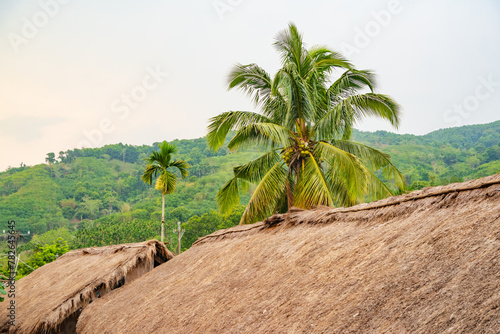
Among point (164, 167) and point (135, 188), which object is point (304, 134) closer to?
point (164, 167)

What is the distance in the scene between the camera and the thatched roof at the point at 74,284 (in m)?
6.19

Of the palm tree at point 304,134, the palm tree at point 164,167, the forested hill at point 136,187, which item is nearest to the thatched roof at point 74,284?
the palm tree at point 304,134

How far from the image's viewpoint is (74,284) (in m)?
7.12

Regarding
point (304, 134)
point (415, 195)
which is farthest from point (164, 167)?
point (415, 195)

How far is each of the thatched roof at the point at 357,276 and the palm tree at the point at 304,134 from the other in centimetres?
320

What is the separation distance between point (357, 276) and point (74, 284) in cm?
585

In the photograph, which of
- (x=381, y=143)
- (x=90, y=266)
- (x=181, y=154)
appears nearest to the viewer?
(x=90, y=266)

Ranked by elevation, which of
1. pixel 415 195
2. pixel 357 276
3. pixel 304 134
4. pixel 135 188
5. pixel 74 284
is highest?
pixel 135 188

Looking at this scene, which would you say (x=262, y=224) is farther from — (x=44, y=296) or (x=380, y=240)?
(x=44, y=296)

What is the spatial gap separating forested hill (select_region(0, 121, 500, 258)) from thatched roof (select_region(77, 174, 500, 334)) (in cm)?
2783

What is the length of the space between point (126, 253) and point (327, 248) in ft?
16.6

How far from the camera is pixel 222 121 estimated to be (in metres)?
9.16

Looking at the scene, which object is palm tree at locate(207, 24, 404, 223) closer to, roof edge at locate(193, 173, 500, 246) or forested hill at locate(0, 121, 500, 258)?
roof edge at locate(193, 173, 500, 246)

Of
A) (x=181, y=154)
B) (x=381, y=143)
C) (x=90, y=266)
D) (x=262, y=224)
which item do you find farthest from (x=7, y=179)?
(x=262, y=224)
